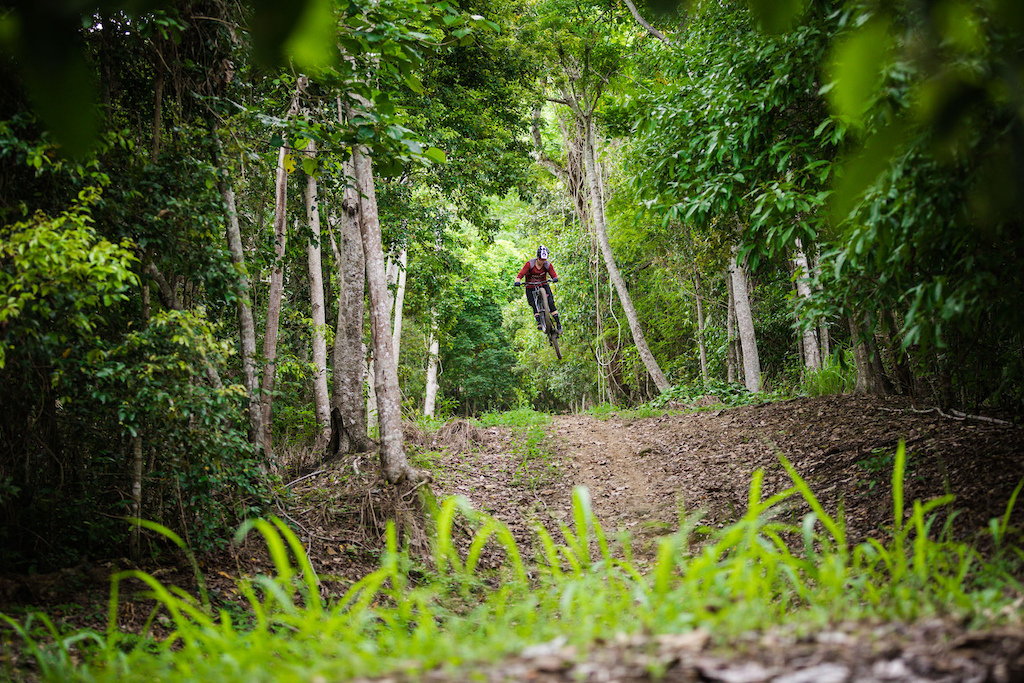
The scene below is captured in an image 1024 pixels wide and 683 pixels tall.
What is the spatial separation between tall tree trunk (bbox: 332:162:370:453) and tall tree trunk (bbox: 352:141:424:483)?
119 cm

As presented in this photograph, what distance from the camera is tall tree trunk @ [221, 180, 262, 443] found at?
5.29 m

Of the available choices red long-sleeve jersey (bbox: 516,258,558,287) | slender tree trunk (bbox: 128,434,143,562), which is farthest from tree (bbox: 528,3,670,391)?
slender tree trunk (bbox: 128,434,143,562)

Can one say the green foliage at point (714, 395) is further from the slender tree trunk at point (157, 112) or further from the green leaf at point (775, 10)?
the green leaf at point (775, 10)

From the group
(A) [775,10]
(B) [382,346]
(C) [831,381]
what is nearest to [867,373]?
(C) [831,381]

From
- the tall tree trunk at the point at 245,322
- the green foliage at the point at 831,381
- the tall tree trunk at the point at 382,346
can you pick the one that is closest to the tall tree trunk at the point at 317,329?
the tall tree trunk at the point at 382,346

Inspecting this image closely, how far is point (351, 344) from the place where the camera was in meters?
7.61

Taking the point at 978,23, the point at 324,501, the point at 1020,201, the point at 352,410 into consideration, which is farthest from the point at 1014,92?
the point at 352,410

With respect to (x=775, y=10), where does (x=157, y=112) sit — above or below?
above

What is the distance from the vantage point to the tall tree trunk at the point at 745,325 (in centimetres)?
1060

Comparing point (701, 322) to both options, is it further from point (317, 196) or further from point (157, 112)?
point (157, 112)

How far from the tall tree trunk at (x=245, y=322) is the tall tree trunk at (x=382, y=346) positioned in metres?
1.12

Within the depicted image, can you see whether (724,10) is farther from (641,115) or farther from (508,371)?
(508,371)

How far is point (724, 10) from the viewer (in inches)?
245

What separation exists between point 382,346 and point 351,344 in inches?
57.5
